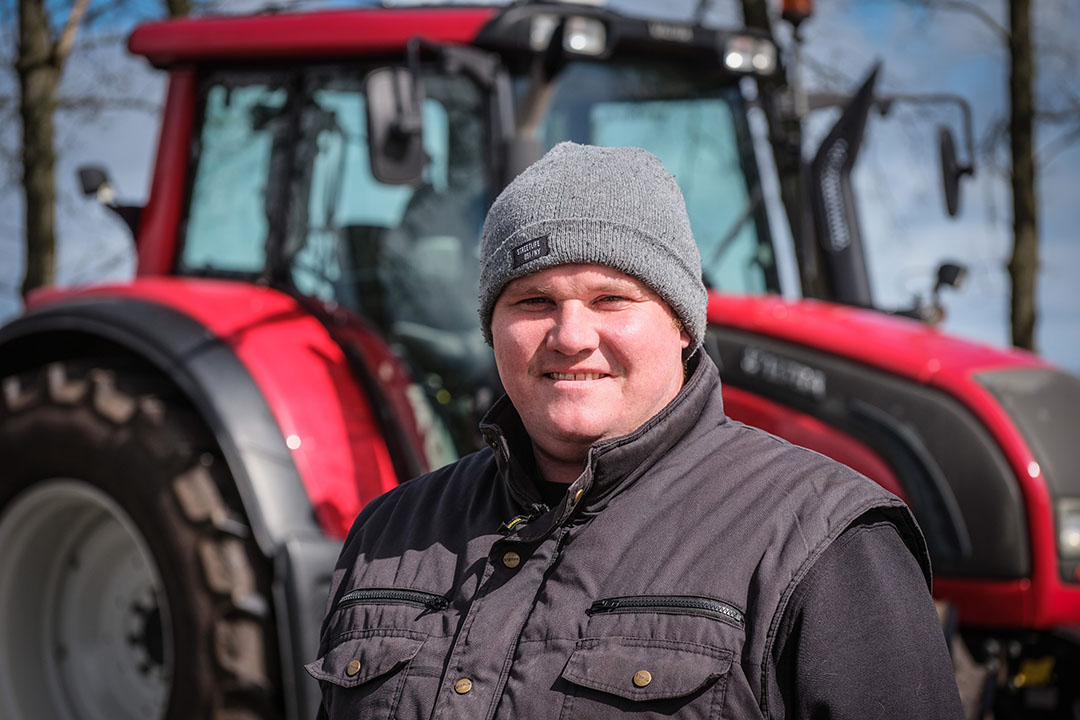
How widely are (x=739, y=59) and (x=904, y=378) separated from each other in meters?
1.29

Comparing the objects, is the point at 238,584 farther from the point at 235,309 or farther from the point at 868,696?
the point at 868,696

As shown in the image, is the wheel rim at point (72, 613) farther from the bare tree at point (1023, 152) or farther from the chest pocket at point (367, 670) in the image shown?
the bare tree at point (1023, 152)

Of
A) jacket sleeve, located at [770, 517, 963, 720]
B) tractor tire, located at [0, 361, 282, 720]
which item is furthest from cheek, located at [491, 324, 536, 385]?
tractor tire, located at [0, 361, 282, 720]

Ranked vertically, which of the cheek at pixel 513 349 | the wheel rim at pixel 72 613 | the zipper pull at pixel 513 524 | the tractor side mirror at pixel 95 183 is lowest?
the wheel rim at pixel 72 613

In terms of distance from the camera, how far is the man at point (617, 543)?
1.25 meters

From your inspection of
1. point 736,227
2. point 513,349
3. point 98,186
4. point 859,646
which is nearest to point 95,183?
point 98,186

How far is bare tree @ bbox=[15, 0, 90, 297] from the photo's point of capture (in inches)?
309

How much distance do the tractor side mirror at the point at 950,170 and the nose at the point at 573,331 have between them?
280cm

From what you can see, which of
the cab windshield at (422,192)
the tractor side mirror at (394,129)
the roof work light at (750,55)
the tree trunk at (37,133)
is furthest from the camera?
the tree trunk at (37,133)

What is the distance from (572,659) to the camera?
4.32ft

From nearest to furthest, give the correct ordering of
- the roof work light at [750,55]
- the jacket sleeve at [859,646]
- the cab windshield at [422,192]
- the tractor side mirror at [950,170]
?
the jacket sleeve at [859,646] < the cab windshield at [422,192] < the roof work light at [750,55] < the tractor side mirror at [950,170]

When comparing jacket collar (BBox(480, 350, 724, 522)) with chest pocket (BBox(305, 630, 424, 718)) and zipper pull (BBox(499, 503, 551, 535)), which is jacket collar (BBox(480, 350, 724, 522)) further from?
chest pocket (BBox(305, 630, 424, 718))

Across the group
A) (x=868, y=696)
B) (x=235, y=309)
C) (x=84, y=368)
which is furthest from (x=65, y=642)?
(x=868, y=696)

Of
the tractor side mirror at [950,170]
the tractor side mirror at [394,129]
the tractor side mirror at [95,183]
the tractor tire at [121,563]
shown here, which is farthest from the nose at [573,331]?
the tractor side mirror at [95,183]
